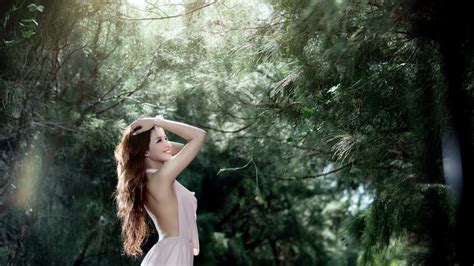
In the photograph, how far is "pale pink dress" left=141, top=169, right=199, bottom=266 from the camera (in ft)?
10.3

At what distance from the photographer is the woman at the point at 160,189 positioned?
317cm

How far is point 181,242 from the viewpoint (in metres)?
3.17

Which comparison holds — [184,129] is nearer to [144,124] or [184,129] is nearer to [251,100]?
[144,124]

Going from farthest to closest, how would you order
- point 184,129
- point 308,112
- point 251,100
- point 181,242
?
point 251,100 < point 308,112 < point 184,129 < point 181,242

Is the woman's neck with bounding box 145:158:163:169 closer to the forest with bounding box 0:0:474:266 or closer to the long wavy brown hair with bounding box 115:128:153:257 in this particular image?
the long wavy brown hair with bounding box 115:128:153:257

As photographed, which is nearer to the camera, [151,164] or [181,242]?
[181,242]

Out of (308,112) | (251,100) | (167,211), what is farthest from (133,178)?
(251,100)

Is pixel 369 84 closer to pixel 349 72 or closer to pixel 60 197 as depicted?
pixel 349 72

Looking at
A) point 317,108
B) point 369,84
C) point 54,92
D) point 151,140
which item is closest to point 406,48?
point 369,84

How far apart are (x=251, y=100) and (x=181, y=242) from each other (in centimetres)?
273

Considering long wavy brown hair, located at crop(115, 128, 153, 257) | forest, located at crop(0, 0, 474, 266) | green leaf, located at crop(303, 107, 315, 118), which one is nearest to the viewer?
long wavy brown hair, located at crop(115, 128, 153, 257)

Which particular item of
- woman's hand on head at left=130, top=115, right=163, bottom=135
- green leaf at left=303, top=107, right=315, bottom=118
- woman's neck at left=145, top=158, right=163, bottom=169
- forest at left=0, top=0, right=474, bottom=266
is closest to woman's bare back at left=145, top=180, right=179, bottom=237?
woman's neck at left=145, top=158, right=163, bottom=169

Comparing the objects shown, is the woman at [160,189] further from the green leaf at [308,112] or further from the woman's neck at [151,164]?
the green leaf at [308,112]

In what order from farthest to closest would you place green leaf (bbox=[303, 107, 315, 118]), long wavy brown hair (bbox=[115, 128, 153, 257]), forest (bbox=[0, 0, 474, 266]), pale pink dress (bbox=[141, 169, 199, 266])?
1. green leaf (bbox=[303, 107, 315, 118])
2. forest (bbox=[0, 0, 474, 266])
3. long wavy brown hair (bbox=[115, 128, 153, 257])
4. pale pink dress (bbox=[141, 169, 199, 266])
